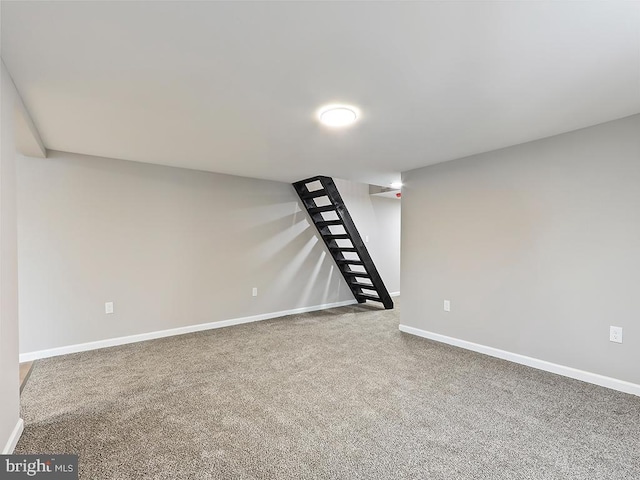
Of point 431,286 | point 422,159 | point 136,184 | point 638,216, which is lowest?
point 431,286

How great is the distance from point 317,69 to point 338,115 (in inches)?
22.3

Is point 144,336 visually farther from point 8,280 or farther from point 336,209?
point 336,209

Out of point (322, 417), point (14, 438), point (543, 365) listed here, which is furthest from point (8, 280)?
point (543, 365)

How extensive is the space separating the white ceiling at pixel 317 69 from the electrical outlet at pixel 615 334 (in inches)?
62.5

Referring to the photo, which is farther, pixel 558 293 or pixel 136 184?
pixel 136 184

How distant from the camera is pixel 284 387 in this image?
8.03 ft

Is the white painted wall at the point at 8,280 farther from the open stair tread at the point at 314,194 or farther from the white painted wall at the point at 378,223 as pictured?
the white painted wall at the point at 378,223

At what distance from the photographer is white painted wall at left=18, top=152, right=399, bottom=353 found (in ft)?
10.2

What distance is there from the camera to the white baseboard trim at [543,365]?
2377mm

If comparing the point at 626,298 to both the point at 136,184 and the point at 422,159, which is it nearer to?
the point at 422,159

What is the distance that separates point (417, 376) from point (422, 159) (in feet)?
7.22

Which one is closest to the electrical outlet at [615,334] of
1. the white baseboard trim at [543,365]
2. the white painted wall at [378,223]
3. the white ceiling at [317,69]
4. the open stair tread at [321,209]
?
the white baseboard trim at [543,365]

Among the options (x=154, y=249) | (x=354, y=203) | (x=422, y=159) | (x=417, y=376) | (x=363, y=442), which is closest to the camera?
(x=363, y=442)

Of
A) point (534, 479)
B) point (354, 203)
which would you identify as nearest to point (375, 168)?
point (354, 203)
